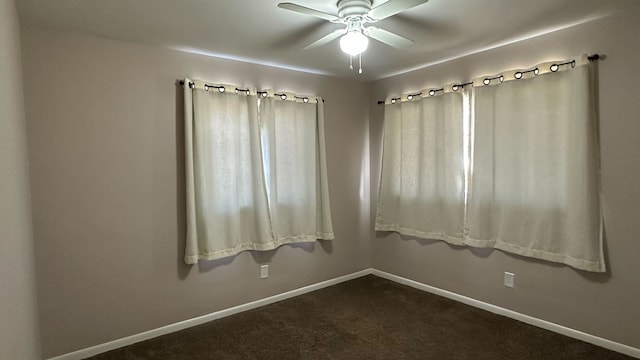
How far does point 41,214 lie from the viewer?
8.21ft

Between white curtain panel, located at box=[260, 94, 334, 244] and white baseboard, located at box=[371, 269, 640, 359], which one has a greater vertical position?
white curtain panel, located at box=[260, 94, 334, 244]

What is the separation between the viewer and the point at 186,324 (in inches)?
123

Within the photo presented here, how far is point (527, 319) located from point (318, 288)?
6.57 ft

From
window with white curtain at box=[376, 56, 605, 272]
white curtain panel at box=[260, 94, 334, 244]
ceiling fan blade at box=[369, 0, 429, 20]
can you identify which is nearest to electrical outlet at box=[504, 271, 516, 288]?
window with white curtain at box=[376, 56, 605, 272]

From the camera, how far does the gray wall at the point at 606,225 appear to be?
8.16 feet

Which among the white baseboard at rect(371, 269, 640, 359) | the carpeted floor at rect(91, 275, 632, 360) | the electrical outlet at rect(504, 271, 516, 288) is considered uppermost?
the electrical outlet at rect(504, 271, 516, 288)

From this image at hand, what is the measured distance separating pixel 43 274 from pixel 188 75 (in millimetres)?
1830

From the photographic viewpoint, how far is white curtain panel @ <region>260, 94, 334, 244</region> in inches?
140

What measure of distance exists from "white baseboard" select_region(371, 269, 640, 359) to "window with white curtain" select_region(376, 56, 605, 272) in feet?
1.75

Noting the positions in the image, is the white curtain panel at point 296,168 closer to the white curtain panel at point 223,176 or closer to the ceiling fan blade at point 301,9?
the white curtain panel at point 223,176

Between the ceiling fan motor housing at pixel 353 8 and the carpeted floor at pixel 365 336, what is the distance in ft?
7.60

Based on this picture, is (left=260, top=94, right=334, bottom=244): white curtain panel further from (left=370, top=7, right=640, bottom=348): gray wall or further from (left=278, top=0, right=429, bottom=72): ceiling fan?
(left=370, top=7, right=640, bottom=348): gray wall

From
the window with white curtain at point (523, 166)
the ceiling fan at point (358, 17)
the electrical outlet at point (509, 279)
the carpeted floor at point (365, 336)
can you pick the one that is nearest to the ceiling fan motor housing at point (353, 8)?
the ceiling fan at point (358, 17)

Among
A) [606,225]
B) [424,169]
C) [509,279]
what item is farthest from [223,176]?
[606,225]
